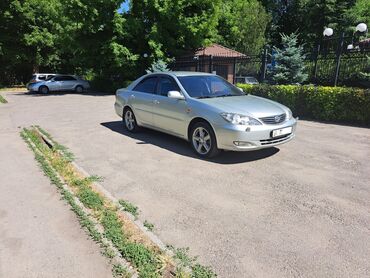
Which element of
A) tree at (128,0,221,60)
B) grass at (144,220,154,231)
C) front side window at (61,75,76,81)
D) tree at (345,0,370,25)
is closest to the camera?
grass at (144,220,154,231)

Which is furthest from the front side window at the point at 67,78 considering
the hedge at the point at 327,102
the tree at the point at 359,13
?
the tree at the point at 359,13

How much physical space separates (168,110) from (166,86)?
62 cm

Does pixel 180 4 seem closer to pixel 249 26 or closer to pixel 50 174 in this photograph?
pixel 249 26

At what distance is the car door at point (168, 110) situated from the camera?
656cm

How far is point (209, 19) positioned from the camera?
20.9 metres

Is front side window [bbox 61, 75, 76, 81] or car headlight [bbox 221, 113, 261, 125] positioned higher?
car headlight [bbox 221, 113, 261, 125]

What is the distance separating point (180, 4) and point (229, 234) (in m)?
18.9

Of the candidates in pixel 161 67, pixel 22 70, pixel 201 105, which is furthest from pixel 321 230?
pixel 22 70

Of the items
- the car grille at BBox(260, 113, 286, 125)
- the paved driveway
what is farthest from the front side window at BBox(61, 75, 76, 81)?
the car grille at BBox(260, 113, 286, 125)

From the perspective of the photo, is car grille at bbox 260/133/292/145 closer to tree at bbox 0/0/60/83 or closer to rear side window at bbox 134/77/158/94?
rear side window at bbox 134/77/158/94

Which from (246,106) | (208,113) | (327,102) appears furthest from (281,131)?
(327,102)

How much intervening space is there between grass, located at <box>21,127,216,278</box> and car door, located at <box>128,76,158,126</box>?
2.24 m

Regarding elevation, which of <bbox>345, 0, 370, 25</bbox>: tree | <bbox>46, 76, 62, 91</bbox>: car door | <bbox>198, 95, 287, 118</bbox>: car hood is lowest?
<bbox>46, 76, 62, 91</bbox>: car door

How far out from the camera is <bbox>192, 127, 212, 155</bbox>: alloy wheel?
6.08m
